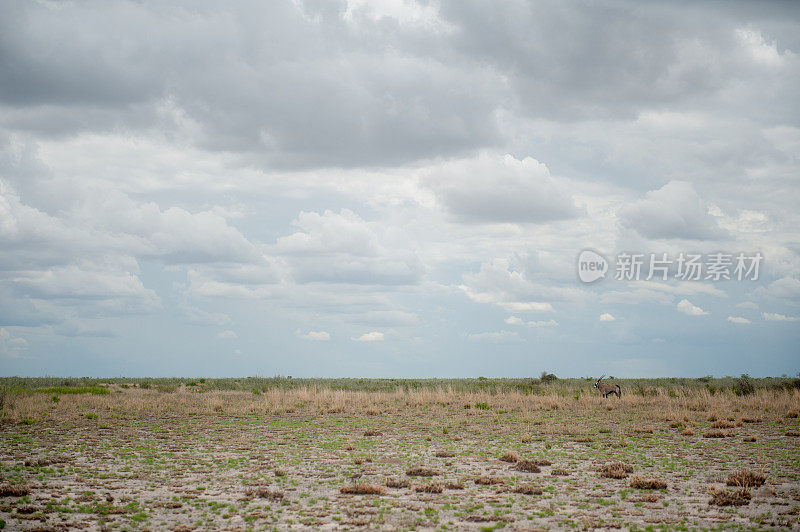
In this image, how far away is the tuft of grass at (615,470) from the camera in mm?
14883

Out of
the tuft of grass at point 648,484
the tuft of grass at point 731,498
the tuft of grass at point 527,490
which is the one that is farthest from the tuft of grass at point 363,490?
the tuft of grass at point 731,498

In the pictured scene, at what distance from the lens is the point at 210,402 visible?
34.0 m

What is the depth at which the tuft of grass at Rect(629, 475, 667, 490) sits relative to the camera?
44.4ft

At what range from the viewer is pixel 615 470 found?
15234 mm

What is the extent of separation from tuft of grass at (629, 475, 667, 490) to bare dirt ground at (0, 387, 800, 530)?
0.07 meters

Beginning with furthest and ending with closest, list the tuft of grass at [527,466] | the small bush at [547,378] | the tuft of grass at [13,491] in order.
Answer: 1. the small bush at [547,378]
2. the tuft of grass at [527,466]
3. the tuft of grass at [13,491]

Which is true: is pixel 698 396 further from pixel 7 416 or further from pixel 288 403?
pixel 7 416

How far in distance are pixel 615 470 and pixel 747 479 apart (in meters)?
3.03

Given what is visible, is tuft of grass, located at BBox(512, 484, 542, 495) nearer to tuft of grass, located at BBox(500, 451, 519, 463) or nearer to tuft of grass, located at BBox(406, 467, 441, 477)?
tuft of grass, located at BBox(406, 467, 441, 477)

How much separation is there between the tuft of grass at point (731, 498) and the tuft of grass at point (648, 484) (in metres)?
1.17

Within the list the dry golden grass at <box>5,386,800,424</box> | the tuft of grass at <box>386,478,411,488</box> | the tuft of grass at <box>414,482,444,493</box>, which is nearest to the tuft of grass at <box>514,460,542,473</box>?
the tuft of grass at <box>414,482,444,493</box>

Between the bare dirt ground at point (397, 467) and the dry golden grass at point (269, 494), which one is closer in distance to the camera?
the bare dirt ground at point (397, 467)

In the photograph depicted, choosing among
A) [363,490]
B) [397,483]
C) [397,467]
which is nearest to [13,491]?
[363,490]

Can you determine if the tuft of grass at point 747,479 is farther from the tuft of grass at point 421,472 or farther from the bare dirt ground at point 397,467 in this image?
the tuft of grass at point 421,472
